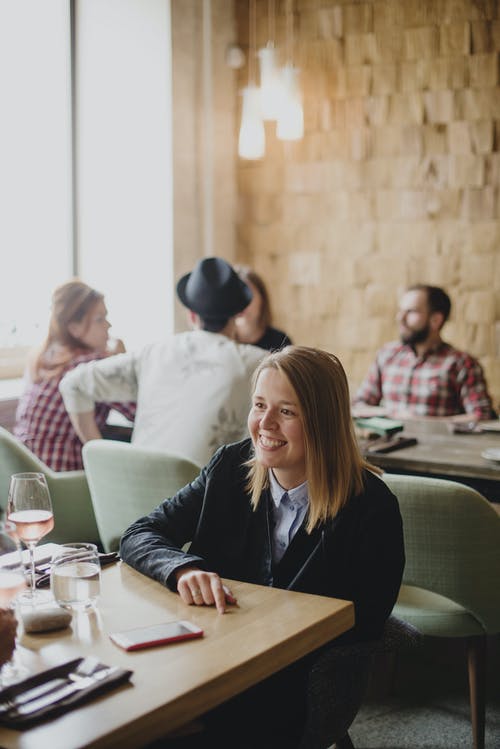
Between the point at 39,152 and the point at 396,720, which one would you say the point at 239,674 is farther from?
the point at 39,152

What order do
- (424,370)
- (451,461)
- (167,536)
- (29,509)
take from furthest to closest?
(424,370) < (451,461) < (167,536) < (29,509)

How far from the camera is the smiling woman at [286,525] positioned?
1.71 meters

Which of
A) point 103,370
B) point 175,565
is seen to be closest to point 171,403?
point 103,370

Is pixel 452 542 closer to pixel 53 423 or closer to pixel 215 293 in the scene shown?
pixel 215 293

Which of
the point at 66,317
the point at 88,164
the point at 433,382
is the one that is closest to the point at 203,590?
the point at 66,317

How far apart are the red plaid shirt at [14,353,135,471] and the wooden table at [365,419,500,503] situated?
1109 mm

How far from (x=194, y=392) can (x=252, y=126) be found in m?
2.41

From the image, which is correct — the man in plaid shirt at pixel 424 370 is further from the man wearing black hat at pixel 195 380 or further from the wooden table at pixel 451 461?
the man wearing black hat at pixel 195 380

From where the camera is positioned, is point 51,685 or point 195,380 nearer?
point 51,685

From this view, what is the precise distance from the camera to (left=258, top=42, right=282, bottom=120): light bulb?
15.9 feet

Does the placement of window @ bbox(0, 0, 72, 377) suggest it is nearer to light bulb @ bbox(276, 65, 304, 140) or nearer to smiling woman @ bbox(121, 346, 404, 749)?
light bulb @ bbox(276, 65, 304, 140)

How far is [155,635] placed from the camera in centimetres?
152

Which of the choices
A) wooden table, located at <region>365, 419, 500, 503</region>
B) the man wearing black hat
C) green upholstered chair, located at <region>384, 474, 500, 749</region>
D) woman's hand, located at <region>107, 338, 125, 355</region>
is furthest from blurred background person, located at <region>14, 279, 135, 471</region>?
green upholstered chair, located at <region>384, 474, 500, 749</region>

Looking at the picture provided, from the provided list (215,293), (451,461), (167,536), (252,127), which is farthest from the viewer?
(252,127)
